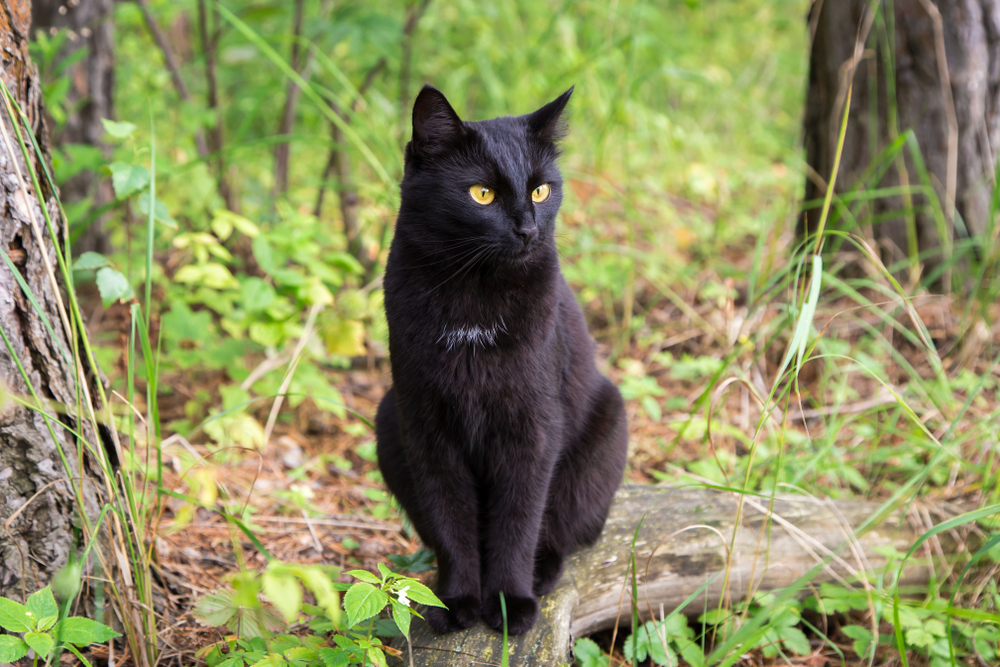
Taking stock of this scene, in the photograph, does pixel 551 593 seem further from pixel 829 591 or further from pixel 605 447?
pixel 829 591

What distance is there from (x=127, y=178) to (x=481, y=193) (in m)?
0.97

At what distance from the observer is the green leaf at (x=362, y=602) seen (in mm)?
1185

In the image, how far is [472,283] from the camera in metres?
1.71

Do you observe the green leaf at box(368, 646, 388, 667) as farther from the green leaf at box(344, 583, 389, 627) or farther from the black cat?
the black cat

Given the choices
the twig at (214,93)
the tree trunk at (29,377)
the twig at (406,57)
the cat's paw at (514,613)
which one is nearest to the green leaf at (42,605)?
the tree trunk at (29,377)

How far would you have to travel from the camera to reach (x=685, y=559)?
200 centimetres

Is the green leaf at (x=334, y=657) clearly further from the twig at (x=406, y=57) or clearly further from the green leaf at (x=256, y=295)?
the twig at (x=406, y=57)

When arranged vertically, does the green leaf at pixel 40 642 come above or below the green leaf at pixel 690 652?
above

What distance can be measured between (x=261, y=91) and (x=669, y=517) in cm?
302

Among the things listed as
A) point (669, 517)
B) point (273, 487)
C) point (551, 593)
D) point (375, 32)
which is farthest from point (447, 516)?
point (375, 32)

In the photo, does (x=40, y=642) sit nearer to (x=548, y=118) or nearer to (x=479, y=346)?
(x=479, y=346)

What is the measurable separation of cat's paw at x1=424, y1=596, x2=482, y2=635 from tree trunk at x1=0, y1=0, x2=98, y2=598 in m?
0.87

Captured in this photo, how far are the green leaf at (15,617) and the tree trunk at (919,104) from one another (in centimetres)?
312

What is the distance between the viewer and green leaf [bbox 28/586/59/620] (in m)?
1.27
